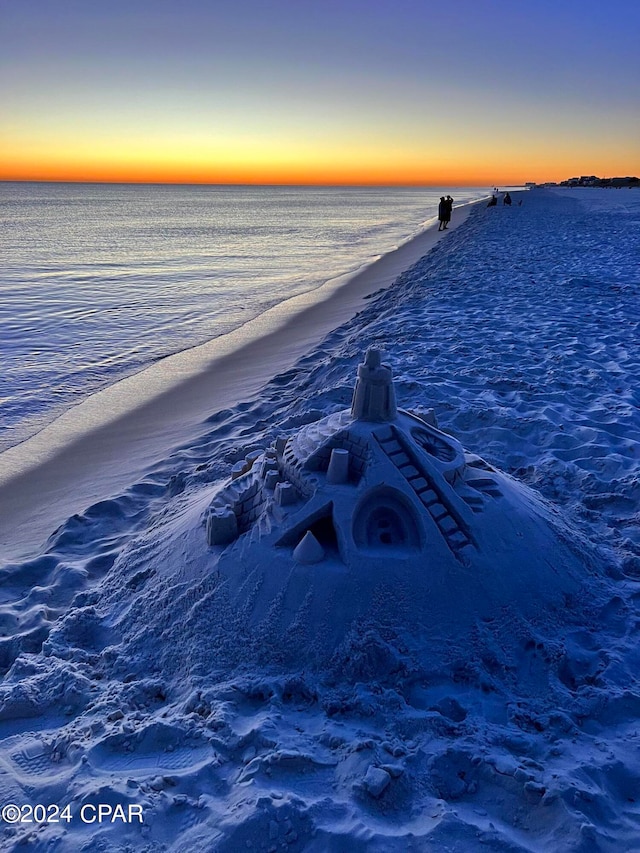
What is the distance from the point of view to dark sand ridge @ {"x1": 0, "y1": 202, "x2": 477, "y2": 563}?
532 centimetres

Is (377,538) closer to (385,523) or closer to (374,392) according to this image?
(385,523)

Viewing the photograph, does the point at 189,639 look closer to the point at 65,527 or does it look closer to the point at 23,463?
the point at 65,527

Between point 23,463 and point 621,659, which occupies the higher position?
point 621,659

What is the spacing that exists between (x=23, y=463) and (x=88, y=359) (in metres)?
4.21

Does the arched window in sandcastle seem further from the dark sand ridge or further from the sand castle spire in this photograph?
the dark sand ridge

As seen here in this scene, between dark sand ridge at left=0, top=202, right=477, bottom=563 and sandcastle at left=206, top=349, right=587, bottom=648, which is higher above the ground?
sandcastle at left=206, top=349, right=587, bottom=648

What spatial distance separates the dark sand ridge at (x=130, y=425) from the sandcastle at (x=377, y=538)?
7.91ft

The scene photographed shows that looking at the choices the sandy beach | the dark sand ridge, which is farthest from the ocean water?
the sandy beach

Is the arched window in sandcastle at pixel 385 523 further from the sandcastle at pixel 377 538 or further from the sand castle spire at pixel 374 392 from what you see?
the sand castle spire at pixel 374 392

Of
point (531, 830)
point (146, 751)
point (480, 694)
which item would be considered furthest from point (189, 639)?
point (531, 830)

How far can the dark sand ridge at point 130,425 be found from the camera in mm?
5320

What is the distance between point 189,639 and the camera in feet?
9.74

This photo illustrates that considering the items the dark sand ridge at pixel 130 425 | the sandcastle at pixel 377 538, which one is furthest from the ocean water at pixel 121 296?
the sandcastle at pixel 377 538

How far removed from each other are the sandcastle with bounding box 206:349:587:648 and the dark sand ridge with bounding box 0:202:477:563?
7.91 feet
